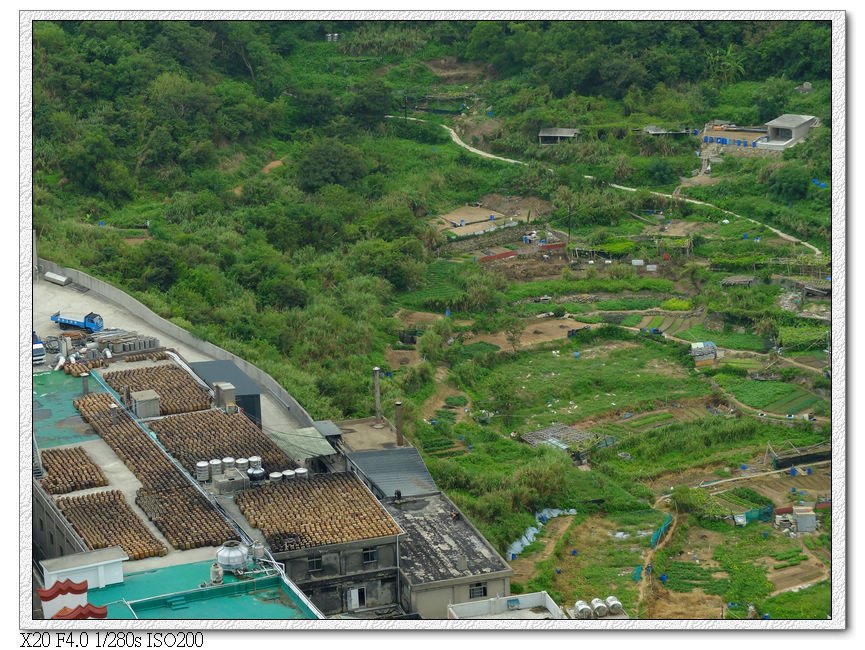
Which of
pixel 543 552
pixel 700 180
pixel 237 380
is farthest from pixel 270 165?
pixel 543 552

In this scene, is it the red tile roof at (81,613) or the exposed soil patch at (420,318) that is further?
the exposed soil patch at (420,318)

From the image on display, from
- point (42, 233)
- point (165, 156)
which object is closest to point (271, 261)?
point (42, 233)

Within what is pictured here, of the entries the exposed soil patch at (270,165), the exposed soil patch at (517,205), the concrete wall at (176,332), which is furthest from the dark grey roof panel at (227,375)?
the exposed soil patch at (517,205)

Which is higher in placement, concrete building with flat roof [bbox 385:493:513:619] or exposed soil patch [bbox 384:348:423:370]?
exposed soil patch [bbox 384:348:423:370]

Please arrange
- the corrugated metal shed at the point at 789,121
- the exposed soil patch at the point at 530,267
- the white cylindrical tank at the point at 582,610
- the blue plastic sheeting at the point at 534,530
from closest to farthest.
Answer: the white cylindrical tank at the point at 582,610 → the blue plastic sheeting at the point at 534,530 → the exposed soil patch at the point at 530,267 → the corrugated metal shed at the point at 789,121

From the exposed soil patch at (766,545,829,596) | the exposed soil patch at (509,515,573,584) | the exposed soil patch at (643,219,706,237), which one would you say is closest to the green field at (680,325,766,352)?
the exposed soil patch at (643,219,706,237)

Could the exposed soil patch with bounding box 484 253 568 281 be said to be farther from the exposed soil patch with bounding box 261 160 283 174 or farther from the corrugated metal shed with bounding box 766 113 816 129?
the corrugated metal shed with bounding box 766 113 816 129

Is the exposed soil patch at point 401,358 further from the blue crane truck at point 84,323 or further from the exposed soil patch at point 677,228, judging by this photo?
the exposed soil patch at point 677,228
